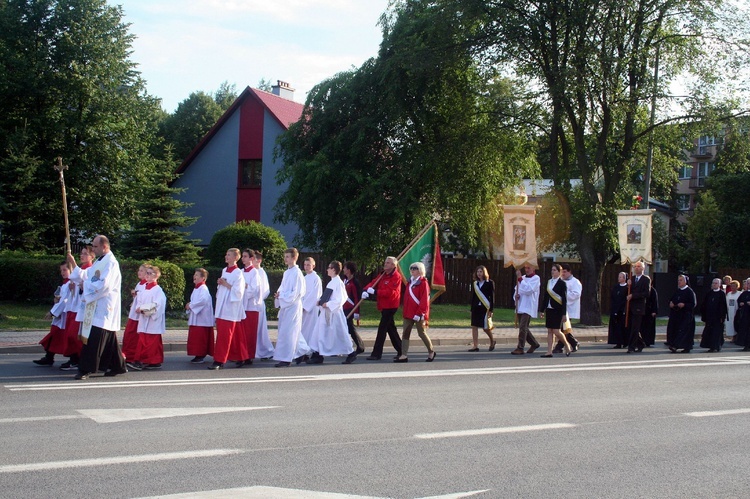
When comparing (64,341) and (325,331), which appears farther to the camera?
(325,331)

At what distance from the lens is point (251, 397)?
991cm

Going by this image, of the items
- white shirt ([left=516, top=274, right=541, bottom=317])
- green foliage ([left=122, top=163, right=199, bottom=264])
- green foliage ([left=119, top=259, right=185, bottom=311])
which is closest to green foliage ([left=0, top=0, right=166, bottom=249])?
green foliage ([left=122, top=163, right=199, bottom=264])

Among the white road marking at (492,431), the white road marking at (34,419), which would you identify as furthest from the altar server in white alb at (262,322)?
the white road marking at (492,431)

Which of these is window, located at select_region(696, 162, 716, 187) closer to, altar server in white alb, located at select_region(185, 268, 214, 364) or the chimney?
the chimney

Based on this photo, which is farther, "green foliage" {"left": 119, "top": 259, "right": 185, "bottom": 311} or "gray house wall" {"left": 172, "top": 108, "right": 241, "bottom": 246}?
"gray house wall" {"left": 172, "top": 108, "right": 241, "bottom": 246}

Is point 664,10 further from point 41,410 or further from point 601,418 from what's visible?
point 41,410

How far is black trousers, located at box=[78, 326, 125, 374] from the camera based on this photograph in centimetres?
1114

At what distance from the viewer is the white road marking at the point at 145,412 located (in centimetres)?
825

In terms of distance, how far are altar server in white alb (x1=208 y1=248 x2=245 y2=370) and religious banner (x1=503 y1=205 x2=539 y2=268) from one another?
→ 9652 millimetres

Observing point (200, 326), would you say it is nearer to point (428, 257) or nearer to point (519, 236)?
point (428, 257)

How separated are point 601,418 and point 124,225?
112 ft

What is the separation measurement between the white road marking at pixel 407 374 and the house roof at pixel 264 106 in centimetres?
2856

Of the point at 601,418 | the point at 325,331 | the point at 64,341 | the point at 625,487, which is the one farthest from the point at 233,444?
the point at 325,331

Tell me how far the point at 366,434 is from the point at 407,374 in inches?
192
